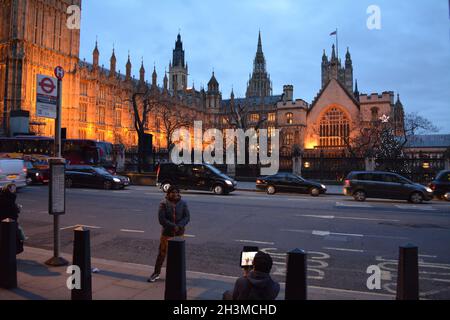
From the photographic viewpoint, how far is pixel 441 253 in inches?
305

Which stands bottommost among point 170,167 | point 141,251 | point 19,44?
point 141,251

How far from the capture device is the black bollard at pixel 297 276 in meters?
3.91

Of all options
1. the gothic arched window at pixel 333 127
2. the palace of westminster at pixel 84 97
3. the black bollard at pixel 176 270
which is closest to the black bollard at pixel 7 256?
the black bollard at pixel 176 270

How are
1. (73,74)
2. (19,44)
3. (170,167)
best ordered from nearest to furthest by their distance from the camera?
(170,167) → (19,44) → (73,74)

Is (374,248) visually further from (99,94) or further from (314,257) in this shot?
(99,94)

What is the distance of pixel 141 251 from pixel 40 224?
468 cm

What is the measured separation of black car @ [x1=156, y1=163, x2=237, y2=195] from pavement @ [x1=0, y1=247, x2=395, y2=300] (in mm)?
14758

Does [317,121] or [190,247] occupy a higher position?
[317,121]

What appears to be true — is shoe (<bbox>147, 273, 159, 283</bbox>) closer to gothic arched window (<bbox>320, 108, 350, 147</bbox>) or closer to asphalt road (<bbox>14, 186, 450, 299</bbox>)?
asphalt road (<bbox>14, 186, 450, 299</bbox>)

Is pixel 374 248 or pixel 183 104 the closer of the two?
pixel 374 248

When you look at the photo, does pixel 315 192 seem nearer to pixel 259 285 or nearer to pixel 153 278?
pixel 153 278

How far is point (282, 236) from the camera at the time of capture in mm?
9227
